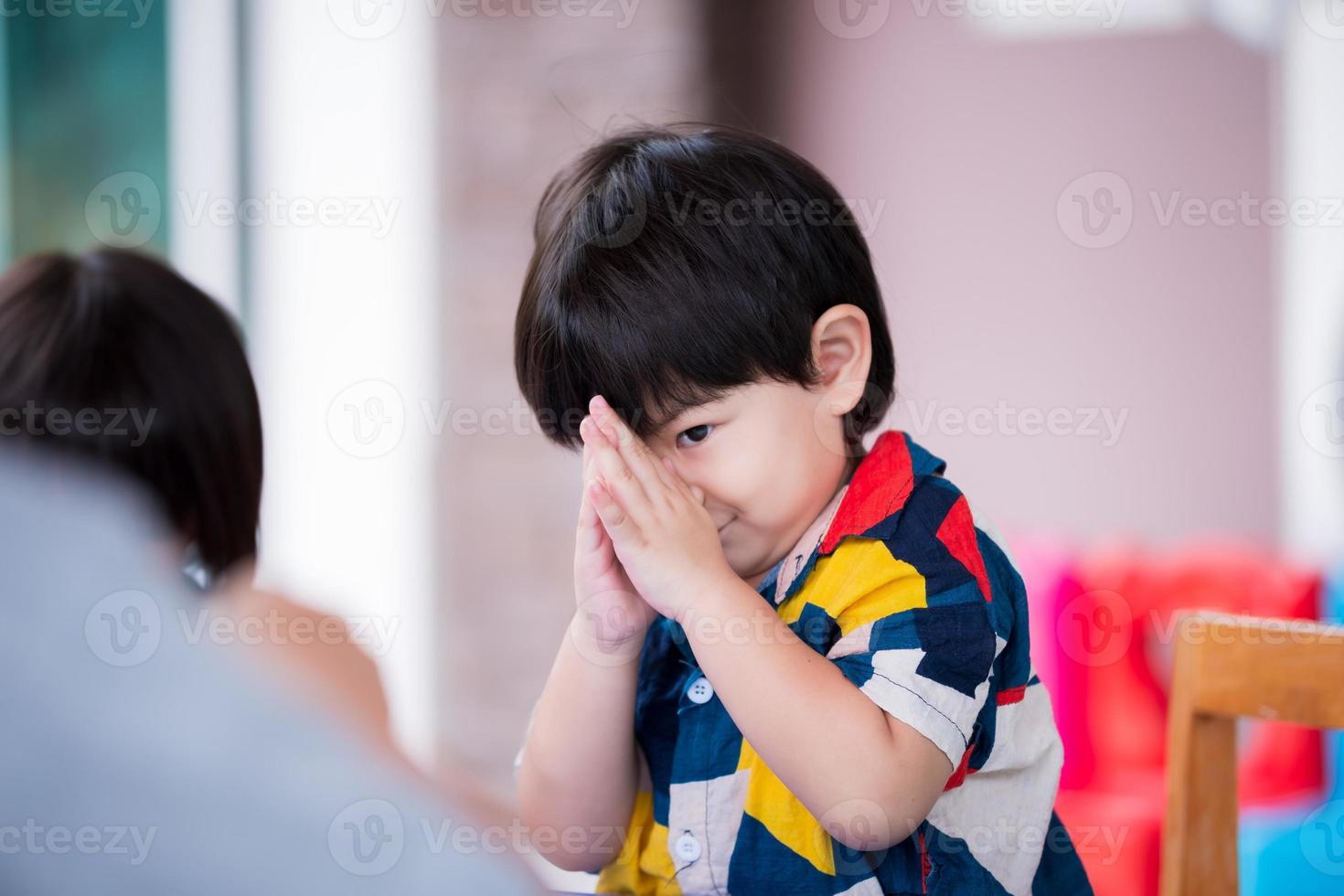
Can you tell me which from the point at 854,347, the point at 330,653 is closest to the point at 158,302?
the point at 330,653

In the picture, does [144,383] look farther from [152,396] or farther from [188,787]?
[188,787]

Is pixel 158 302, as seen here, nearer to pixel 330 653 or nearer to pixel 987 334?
pixel 330 653

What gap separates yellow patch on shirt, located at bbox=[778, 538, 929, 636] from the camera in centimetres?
71

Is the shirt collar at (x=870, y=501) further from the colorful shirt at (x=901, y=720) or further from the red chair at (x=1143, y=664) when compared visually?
the red chair at (x=1143, y=664)

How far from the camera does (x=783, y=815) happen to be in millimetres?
765

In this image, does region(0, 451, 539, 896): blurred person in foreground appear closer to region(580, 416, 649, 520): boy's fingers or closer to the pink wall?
region(580, 416, 649, 520): boy's fingers

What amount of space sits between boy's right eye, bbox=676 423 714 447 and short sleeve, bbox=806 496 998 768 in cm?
13

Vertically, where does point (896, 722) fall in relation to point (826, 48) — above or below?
below

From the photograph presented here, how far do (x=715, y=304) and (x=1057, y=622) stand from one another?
1437mm

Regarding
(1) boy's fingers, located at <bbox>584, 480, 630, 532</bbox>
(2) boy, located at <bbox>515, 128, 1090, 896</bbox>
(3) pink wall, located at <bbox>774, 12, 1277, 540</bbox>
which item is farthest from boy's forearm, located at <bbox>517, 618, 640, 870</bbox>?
(3) pink wall, located at <bbox>774, 12, 1277, 540</bbox>

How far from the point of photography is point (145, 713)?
35 centimetres

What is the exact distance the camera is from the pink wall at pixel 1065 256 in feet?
7.34

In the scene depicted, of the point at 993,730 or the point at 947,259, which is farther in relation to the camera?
the point at 947,259

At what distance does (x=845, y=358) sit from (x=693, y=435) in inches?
5.1
